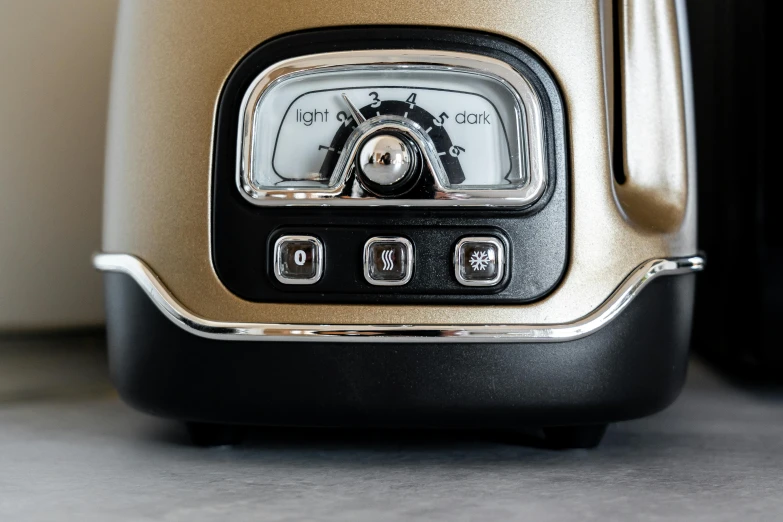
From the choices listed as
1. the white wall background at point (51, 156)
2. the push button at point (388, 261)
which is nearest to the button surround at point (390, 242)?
the push button at point (388, 261)

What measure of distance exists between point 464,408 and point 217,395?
0.10 metres

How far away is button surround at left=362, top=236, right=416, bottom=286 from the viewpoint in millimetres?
328

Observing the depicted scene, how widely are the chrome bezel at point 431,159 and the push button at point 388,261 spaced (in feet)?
0.05

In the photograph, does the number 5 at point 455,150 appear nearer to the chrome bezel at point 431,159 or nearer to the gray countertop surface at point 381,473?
the chrome bezel at point 431,159

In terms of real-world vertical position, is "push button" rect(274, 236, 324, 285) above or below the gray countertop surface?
above

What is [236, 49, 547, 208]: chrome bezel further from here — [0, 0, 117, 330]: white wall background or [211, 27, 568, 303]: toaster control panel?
[0, 0, 117, 330]: white wall background

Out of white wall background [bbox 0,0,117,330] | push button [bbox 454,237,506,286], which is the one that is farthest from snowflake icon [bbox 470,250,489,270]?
white wall background [bbox 0,0,117,330]

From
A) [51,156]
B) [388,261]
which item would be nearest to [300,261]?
[388,261]

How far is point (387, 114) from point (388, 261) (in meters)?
0.06

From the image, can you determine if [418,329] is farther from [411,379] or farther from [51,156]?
[51,156]

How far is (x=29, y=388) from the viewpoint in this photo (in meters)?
0.52

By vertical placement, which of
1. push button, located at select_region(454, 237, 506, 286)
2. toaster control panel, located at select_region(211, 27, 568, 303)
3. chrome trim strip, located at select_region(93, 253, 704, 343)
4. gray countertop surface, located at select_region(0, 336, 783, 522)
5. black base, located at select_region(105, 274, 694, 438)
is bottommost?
gray countertop surface, located at select_region(0, 336, 783, 522)

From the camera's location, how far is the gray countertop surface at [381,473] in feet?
0.97

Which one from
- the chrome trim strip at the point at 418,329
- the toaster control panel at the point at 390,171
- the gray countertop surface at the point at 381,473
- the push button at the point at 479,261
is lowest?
the gray countertop surface at the point at 381,473
